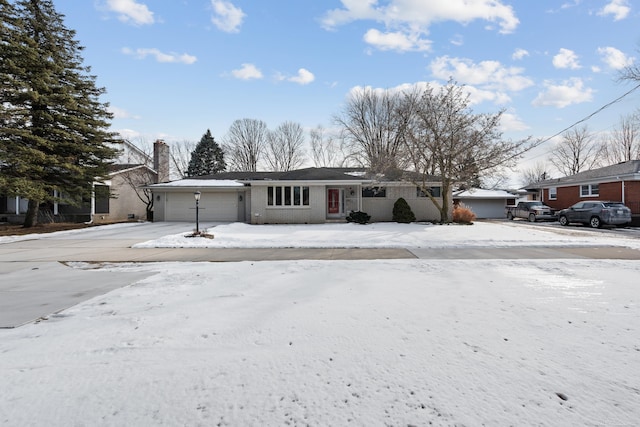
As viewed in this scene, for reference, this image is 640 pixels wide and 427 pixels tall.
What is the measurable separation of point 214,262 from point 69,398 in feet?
17.1

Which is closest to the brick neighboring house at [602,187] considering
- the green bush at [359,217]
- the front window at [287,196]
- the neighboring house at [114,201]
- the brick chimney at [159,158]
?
the green bush at [359,217]

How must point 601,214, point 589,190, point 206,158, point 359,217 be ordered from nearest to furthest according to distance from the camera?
point 601,214, point 359,217, point 589,190, point 206,158

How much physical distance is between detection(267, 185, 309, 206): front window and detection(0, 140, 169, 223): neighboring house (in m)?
9.26

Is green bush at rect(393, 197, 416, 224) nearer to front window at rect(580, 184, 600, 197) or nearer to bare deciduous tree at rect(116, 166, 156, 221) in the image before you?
front window at rect(580, 184, 600, 197)

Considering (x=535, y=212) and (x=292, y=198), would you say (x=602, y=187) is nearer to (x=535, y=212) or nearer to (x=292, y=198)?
(x=535, y=212)

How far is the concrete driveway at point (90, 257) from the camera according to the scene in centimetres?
435

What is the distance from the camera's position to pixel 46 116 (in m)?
14.9

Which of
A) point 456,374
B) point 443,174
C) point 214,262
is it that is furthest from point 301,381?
point 443,174

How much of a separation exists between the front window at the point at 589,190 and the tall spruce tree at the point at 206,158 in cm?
3595

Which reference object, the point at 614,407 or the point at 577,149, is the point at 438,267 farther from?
the point at 577,149

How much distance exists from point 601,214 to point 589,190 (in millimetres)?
7036

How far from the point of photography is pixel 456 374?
2.39 meters

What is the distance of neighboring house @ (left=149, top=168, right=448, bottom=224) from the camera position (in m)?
18.0

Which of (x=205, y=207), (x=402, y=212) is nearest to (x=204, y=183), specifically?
(x=205, y=207)
